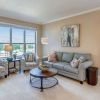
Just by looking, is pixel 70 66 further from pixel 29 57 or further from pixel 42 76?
pixel 29 57

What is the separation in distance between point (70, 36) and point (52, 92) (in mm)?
2753

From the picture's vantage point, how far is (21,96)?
266cm

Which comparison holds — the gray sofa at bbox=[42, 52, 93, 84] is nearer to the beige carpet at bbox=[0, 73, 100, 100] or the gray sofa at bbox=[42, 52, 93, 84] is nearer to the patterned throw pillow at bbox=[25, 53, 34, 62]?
the beige carpet at bbox=[0, 73, 100, 100]

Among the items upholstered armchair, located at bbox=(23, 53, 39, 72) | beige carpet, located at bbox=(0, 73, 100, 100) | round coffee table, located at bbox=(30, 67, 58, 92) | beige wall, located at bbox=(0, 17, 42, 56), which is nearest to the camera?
beige carpet, located at bbox=(0, 73, 100, 100)

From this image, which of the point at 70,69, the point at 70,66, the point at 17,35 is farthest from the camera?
the point at 17,35

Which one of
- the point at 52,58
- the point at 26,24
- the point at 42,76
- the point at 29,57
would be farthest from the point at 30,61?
the point at 42,76

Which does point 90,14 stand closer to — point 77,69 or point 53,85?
point 77,69

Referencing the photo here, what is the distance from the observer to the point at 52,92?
2.90 m

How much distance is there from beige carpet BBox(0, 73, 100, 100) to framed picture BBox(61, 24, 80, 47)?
1850 millimetres

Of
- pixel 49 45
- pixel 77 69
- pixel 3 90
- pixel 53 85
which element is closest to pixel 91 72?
pixel 77 69

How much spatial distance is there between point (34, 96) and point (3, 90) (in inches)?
39.1

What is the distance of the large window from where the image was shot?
5.10 metres

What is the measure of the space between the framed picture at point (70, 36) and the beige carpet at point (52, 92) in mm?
1850

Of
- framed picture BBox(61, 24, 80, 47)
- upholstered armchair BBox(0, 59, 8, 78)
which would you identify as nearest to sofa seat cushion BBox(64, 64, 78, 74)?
framed picture BBox(61, 24, 80, 47)
